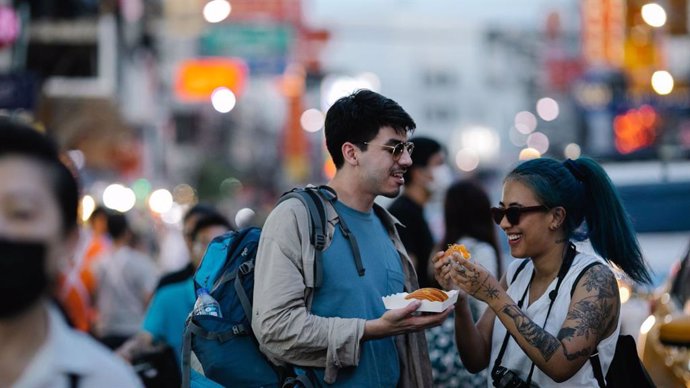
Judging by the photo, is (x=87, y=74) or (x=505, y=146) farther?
(x=505, y=146)

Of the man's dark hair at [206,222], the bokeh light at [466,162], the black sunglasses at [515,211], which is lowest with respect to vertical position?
the bokeh light at [466,162]

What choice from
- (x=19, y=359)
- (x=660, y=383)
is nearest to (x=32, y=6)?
(x=660, y=383)

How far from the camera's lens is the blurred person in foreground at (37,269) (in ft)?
8.23

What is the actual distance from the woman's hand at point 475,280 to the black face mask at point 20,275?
2.26 m

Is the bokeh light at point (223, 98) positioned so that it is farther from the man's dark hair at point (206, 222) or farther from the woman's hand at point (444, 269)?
the woman's hand at point (444, 269)

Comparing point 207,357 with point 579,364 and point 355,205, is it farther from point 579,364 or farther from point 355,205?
point 579,364

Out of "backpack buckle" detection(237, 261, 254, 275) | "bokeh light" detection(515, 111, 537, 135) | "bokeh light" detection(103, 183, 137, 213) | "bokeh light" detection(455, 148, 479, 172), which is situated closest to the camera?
"backpack buckle" detection(237, 261, 254, 275)

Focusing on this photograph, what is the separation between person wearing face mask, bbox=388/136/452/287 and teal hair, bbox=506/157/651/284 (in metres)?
3.13

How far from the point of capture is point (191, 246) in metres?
8.24

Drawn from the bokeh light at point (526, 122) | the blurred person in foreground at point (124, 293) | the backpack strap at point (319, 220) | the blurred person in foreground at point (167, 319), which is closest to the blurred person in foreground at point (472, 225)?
the blurred person in foreground at point (167, 319)

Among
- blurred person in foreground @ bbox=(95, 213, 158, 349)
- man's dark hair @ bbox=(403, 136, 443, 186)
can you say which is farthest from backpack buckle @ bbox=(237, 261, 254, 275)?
blurred person in foreground @ bbox=(95, 213, 158, 349)

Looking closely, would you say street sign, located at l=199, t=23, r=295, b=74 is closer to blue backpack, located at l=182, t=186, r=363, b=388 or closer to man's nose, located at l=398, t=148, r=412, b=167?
man's nose, located at l=398, t=148, r=412, b=167

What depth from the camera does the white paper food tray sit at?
4.58 meters

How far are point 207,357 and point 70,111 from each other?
89.4 ft
